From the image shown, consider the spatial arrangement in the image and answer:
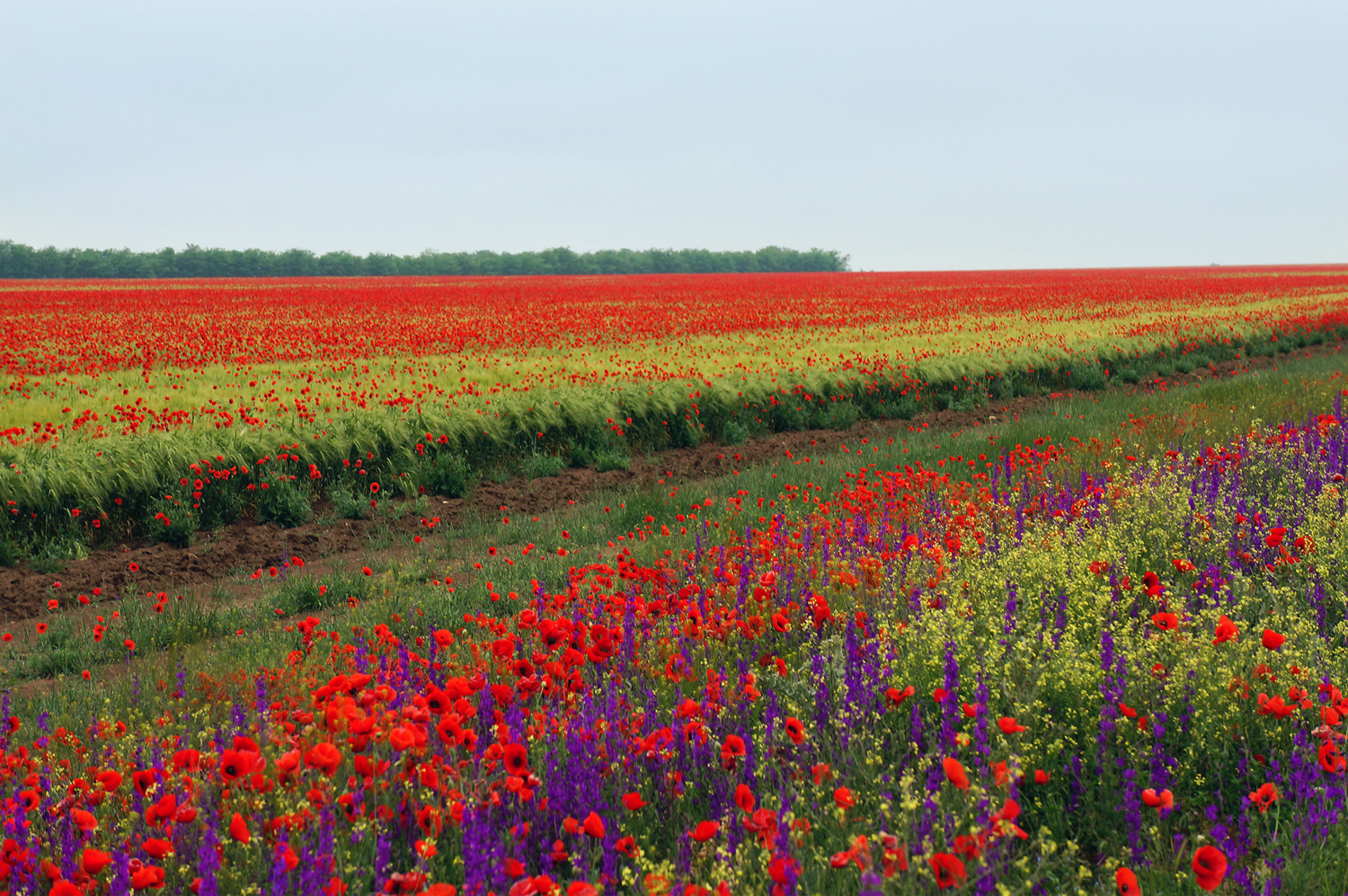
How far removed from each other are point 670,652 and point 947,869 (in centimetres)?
214

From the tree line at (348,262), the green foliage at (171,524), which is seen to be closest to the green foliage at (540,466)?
the green foliage at (171,524)

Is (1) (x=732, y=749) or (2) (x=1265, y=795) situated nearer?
A: (2) (x=1265, y=795)

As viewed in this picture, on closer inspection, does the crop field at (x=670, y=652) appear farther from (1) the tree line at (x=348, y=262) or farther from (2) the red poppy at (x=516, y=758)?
(1) the tree line at (x=348, y=262)

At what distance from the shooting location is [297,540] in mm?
8094

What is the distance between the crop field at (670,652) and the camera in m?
2.29

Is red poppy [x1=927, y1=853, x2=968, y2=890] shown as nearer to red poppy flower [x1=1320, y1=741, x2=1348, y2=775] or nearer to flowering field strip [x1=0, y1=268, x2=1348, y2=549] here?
red poppy flower [x1=1320, y1=741, x2=1348, y2=775]

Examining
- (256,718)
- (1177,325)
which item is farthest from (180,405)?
(1177,325)

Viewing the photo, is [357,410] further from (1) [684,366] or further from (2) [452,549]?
(1) [684,366]

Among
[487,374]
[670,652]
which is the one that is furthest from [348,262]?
[670,652]

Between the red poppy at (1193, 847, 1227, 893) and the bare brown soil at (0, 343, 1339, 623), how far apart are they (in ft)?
22.4

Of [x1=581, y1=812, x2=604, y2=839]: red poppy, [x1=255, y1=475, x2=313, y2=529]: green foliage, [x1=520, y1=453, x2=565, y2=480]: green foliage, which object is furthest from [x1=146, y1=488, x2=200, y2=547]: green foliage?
[x1=581, y1=812, x2=604, y2=839]: red poppy

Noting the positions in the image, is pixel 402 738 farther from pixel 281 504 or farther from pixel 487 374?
pixel 487 374

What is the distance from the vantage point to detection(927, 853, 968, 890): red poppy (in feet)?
5.60

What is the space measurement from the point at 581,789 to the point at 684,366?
12545 millimetres
